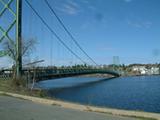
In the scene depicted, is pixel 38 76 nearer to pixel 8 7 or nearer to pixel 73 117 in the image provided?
pixel 8 7

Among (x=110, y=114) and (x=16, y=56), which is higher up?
(x=16, y=56)

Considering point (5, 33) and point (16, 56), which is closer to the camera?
point (16, 56)

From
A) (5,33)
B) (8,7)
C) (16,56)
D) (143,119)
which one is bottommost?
(143,119)

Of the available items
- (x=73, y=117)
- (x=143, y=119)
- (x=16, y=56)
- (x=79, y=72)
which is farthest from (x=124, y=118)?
(x=79, y=72)

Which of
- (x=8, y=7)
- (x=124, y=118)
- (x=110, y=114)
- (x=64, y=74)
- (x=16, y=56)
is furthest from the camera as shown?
(x=64, y=74)

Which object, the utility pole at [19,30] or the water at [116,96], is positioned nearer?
the water at [116,96]

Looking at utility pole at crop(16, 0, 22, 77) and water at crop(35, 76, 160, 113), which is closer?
water at crop(35, 76, 160, 113)

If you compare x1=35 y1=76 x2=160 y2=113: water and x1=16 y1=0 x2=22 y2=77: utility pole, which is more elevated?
x1=16 y1=0 x2=22 y2=77: utility pole

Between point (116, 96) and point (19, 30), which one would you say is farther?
point (116, 96)

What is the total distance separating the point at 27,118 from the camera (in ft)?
34.9

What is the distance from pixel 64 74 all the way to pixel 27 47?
2772 centimetres

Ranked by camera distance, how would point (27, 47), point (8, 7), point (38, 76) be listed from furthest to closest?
1. point (38, 76)
2. point (27, 47)
3. point (8, 7)

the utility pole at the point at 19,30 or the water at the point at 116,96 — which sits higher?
the utility pole at the point at 19,30

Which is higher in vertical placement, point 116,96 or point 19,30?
point 19,30
